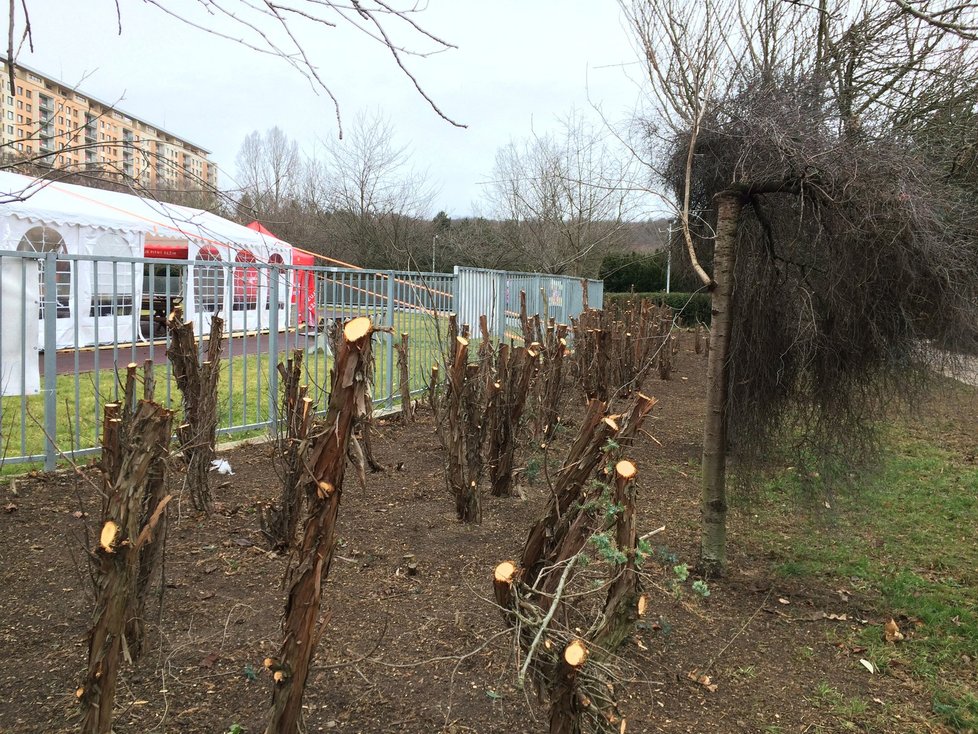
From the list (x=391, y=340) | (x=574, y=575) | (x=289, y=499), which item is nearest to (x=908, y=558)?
(x=574, y=575)

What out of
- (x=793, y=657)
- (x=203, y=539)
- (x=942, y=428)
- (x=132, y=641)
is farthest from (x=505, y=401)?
(x=942, y=428)

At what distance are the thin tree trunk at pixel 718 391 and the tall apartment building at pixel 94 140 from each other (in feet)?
7.38

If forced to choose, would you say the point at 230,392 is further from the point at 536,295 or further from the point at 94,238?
the point at 536,295

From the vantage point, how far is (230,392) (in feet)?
17.6

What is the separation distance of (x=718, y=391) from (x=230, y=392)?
3699 mm

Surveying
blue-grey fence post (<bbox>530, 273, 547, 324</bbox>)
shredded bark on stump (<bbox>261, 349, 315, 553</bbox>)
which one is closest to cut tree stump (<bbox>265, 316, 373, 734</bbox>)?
shredded bark on stump (<bbox>261, 349, 315, 553</bbox>)

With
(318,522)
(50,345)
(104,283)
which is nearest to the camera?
(318,522)

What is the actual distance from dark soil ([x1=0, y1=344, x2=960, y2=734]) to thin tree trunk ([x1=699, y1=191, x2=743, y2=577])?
197 mm

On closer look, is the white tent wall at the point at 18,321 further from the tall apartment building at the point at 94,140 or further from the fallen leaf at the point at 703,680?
the fallen leaf at the point at 703,680

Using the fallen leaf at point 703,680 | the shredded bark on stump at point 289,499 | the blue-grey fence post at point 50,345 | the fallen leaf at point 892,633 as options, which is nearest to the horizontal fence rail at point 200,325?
the blue-grey fence post at point 50,345

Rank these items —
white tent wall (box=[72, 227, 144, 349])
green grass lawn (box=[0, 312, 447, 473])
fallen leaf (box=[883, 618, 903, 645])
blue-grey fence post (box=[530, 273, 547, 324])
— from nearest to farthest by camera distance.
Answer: fallen leaf (box=[883, 618, 903, 645])
green grass lawn (box=[0, 312, 447, 473])
white tent wall (box=[72, 227, 144, 349])
blue-grey fence post (box=[530, 273, 547, 324])

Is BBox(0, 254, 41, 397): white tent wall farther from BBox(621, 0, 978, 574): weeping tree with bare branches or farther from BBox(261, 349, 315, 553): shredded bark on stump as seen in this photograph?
BBox(621, 0, 978, 574): weeping tree with bare branches

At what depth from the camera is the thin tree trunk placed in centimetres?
324

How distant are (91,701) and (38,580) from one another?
5.25ft
